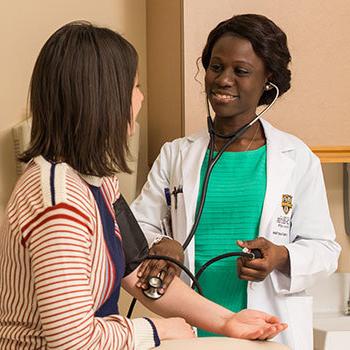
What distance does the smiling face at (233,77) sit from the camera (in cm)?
182

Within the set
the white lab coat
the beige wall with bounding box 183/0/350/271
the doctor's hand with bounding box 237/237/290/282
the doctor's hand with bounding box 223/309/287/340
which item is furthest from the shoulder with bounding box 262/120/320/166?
the doctor's hand with bounding box 223/309/287/340

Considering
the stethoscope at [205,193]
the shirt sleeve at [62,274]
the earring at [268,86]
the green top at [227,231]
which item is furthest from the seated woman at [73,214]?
the earring at [268,86]

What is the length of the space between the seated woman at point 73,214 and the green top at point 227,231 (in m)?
0.55

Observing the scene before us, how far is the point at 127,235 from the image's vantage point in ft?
4.38

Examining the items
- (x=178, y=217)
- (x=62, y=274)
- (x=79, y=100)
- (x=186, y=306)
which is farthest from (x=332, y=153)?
(x=62, y=274)

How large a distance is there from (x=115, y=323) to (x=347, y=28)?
153 cm

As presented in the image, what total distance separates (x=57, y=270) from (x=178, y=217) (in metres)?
0.85

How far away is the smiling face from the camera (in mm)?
1816

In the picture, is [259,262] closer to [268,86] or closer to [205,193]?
[205,193]

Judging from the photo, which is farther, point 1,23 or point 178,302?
point 1,23

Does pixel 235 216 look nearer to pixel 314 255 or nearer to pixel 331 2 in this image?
pixel 314 255

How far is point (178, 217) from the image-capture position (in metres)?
1.83

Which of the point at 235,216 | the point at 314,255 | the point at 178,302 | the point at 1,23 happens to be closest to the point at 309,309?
the point at 314,255

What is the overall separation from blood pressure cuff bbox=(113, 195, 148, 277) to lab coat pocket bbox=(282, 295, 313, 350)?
58 centimetres
